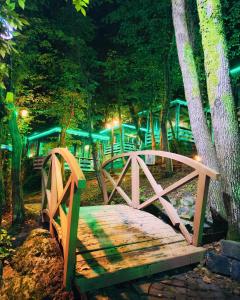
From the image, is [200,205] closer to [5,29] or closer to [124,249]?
[124,249]

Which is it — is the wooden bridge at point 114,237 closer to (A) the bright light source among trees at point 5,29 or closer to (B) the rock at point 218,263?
(B) the rock at point 218,263

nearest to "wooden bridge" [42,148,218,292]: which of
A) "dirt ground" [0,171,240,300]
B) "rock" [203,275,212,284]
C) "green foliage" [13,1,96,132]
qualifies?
"dirt ground" [0,171,240,300]

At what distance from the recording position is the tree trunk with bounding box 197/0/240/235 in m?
4.57

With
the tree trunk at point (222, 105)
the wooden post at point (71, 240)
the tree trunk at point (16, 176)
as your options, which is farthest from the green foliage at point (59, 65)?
the wooden post at point (71, 240)

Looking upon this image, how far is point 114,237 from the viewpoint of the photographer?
453cm

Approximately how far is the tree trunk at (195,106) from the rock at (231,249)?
83 centimetres

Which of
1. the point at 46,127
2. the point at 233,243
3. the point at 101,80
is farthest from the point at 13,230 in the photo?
the point at 46,127

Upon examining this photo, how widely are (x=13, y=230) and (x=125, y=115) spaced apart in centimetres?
1829

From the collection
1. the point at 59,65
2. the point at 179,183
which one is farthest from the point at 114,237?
the point at 59,65

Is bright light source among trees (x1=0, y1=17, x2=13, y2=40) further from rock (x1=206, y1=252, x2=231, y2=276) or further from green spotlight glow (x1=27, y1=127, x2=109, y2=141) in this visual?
green spotlight glow (x1=27, y1=127, x2=109, y2=141)

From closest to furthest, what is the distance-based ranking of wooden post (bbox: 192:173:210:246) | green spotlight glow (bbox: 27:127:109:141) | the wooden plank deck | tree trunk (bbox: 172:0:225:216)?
the wooden plank deck < wooden post (bbox: 192:173:210:246) < tree trunk (bbox: 172:0:225:216) < green spotlight glow (bbox: 27:127:109:141)

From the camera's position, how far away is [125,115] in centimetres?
→ 2478

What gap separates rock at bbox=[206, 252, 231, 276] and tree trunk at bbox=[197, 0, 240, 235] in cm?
64

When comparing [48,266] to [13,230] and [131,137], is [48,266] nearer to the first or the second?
[13,230]
